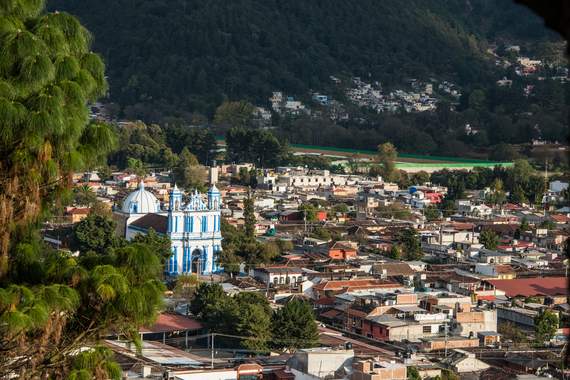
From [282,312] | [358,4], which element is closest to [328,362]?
[282,312]

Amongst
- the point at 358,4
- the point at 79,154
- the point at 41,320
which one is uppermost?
the point at 358,4

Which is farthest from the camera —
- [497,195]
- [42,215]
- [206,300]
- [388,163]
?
[388,163]

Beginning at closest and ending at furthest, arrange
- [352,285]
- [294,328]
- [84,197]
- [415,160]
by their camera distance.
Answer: [294,328] < [352,285] < [84,197] < [415,160]

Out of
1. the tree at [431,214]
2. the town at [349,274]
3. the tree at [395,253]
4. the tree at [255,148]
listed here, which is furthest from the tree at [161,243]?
the tree at [255,148]

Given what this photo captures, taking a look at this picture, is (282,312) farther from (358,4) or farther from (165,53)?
(358,4)

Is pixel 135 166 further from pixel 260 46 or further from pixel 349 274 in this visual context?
pixel 260 46

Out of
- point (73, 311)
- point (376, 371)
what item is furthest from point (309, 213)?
point (73, 311)
